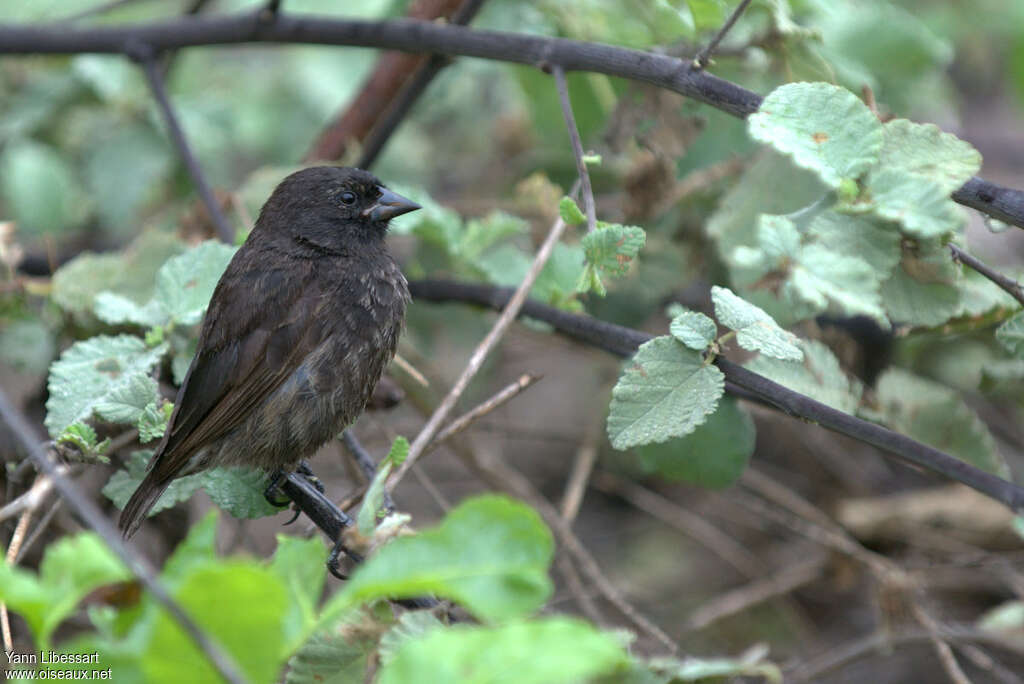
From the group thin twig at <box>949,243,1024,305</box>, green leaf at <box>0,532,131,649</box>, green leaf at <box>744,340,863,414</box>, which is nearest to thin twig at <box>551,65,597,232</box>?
green leaf at <box>744,340,863,414</box>

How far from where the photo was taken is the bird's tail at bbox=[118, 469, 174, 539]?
2.33 m

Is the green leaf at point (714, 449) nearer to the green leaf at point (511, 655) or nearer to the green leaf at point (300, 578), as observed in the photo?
the green leaf at point (300, 578)

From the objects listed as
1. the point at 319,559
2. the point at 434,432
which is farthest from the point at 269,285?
the point at 319,559

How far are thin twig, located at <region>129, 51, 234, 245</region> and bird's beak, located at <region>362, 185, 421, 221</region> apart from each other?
414 millimetres

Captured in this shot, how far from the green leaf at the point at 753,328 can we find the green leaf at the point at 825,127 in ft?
0.92

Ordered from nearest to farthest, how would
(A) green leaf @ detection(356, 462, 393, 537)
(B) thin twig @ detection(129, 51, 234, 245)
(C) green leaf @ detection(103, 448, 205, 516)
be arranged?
1. (A) green leaf @ detection(356, 462, 393, 537)
2. (C) green leaf @ detection(103, 448, 205, 516)
3. (B) thin twig @ detection(129, 51, 234, 245)

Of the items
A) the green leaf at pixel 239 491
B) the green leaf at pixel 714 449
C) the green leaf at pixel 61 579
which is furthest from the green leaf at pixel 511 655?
the green leaf at pixel 714 449

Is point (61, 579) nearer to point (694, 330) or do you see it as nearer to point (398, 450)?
point (398, 450)

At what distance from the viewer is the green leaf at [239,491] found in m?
2.23

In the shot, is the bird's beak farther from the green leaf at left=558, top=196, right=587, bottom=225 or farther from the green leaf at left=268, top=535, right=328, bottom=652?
the green leaf at left=268, top=535, right=328, bottom=652

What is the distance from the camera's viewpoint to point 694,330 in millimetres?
1942

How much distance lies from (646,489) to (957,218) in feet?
8.15

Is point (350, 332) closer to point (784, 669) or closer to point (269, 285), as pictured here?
point (269, 285)

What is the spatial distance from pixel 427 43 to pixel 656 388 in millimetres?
1344
